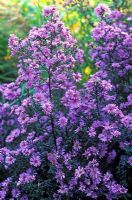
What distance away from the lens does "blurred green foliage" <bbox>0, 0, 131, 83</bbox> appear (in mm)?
3779

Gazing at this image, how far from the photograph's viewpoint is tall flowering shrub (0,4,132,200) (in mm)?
2510

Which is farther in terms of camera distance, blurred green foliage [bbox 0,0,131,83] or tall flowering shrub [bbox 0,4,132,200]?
blurred green foliage [bbox 0,0,131,83]

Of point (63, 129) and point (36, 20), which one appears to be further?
point (36, 20)

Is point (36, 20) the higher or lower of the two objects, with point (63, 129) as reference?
higher

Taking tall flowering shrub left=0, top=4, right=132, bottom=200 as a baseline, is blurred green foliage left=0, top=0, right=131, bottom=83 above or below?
above

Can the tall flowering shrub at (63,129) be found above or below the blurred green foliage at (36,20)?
below

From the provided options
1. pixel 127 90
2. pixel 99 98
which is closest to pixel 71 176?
pixel 99 98

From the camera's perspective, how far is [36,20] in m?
4.92

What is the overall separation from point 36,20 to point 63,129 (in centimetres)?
245

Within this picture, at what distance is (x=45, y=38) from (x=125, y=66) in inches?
25.6

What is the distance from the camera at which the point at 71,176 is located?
102 inches

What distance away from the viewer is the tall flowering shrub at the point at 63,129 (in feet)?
8.23

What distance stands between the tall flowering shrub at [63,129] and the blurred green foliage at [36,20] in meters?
0.79

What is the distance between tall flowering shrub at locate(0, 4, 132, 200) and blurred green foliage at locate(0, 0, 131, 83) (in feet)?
2.60
